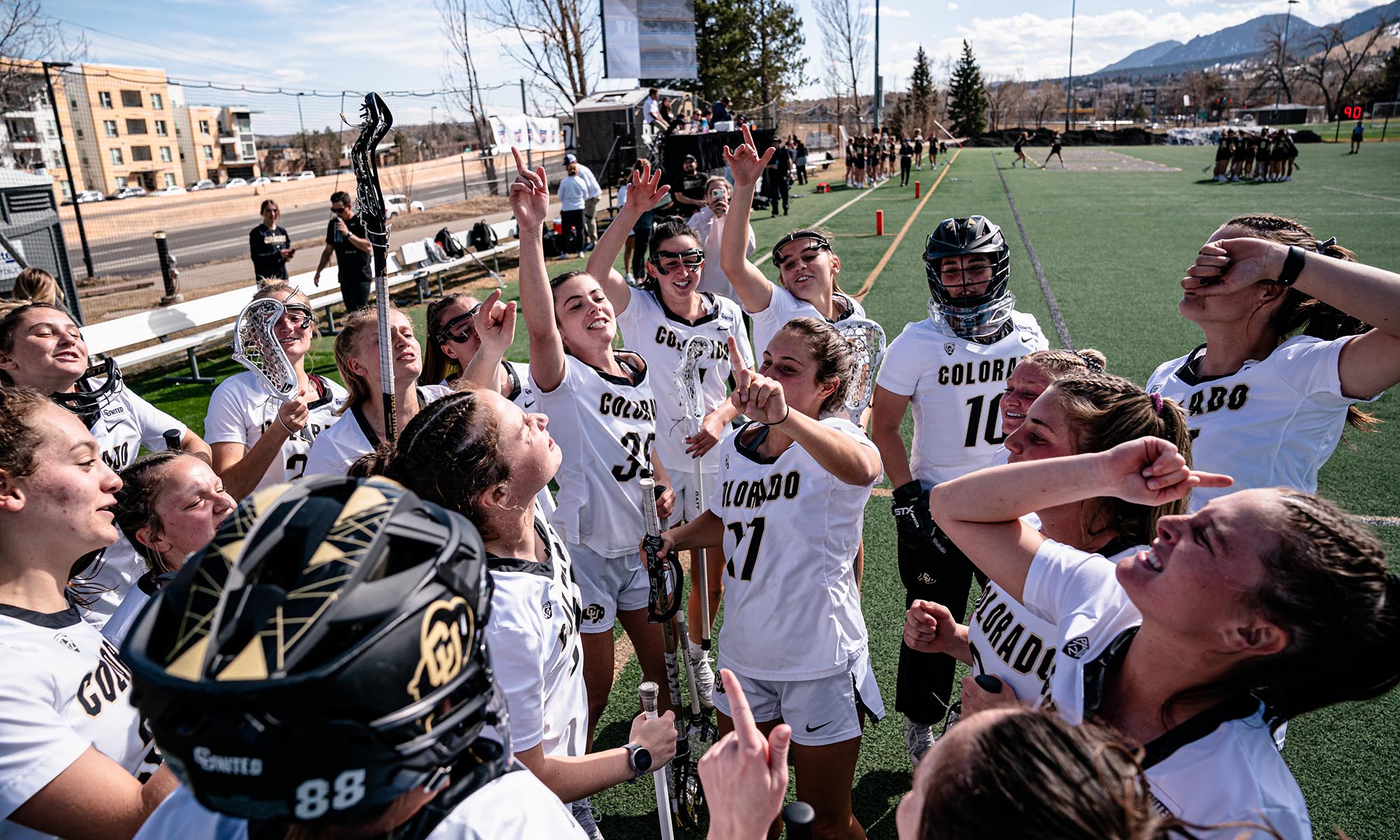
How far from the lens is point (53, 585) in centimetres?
238

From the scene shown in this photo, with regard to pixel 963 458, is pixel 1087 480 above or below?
above

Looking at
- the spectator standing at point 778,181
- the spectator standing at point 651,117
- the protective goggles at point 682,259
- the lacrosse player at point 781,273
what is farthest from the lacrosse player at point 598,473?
the spectator standing at point 651,117

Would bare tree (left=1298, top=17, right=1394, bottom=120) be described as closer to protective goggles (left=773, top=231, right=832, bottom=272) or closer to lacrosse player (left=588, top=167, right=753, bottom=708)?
protective goggles (left=773, top=231, right=832, bottom=272)

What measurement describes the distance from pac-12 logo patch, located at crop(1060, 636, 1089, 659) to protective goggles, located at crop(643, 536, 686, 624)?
1700mm

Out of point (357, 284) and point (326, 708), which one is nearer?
point (326, 708)

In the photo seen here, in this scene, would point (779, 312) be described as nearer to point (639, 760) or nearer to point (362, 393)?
point (362, 393)

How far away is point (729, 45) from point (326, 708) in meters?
54.4

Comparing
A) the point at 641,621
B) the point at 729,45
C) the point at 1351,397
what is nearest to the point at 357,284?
the point at 641,621

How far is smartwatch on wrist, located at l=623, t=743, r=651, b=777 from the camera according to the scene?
7.44ft

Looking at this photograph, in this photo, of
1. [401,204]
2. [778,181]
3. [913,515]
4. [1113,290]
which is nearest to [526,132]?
[778,181]

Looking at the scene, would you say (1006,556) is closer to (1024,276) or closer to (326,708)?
(326,708)

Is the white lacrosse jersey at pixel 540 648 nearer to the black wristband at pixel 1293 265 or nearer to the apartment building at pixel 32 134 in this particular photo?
the black wristband at pixel 1293 265

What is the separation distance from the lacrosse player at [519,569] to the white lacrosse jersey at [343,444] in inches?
61.6

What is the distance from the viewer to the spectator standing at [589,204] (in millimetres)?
20250
